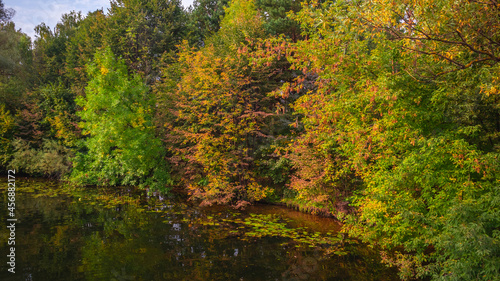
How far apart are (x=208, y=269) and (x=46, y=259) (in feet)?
13.8

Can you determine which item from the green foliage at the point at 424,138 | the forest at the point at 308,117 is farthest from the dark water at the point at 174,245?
the green foliage at the point at 424,138

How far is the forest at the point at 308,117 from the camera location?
20.4ft

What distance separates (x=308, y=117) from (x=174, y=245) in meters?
8.87

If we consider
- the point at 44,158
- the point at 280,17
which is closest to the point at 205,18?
the point at 280,17

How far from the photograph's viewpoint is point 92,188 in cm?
2097

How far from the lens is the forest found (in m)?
6.23

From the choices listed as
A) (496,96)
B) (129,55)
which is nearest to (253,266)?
(496,96)

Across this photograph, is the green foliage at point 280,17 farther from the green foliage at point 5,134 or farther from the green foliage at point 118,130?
the green foliage at point 5,134

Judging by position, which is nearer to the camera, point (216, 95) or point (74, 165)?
point (216, 95)

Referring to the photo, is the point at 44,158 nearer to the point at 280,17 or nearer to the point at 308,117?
the point at 308,117

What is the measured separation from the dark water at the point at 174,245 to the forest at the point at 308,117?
4.54 feet

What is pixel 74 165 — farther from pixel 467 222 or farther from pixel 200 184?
pixel 467 222

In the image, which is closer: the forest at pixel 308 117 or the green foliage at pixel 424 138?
the green foliage at pixel 424 138

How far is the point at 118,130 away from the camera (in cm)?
1850
